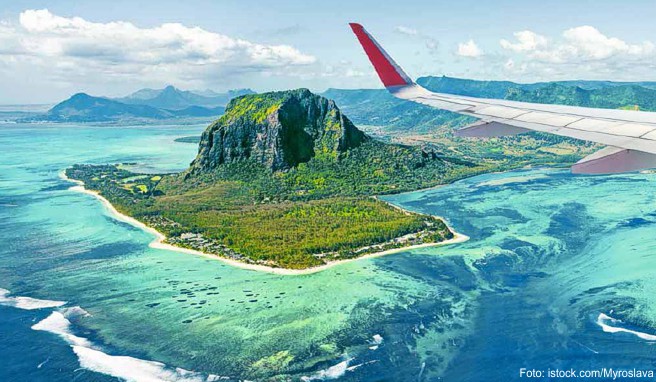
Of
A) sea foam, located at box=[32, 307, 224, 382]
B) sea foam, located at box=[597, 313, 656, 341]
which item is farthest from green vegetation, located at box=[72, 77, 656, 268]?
sea foam, located at box=[597, 313, 656, 341]

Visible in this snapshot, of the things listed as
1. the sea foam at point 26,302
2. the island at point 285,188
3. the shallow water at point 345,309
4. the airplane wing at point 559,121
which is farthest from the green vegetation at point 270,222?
the airplane wing at point 559,121

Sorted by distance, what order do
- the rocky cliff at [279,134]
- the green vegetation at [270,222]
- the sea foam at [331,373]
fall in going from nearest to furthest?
the sea foam at [331,373], the green vegetation at [270,222], the rocky cliff at [279,134]

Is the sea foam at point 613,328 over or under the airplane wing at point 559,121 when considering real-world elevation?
under

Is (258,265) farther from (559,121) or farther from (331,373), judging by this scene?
(559,121)

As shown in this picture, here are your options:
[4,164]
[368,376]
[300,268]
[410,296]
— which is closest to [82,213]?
[300,268]

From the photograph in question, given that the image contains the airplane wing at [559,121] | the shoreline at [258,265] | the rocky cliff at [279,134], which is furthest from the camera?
the rocky cliff at [279,134]

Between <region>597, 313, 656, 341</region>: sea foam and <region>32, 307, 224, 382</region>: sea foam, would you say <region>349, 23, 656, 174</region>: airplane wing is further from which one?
<region>597, 313, 656, 341</region>: sea foam

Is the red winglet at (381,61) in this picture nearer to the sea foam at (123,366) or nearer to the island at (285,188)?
the sea foam at (123,366)

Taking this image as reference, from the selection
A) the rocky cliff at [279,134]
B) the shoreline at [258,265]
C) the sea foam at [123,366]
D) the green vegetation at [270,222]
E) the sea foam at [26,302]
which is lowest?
the sea foam at [123,366]
